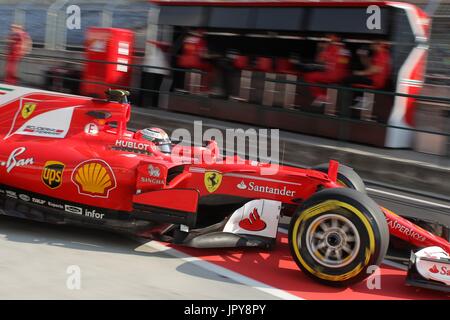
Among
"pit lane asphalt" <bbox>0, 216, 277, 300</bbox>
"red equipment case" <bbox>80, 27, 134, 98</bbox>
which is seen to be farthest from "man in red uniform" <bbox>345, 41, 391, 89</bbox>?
"red equipment case" <bbox>80, 27, 134, 98</bbox>

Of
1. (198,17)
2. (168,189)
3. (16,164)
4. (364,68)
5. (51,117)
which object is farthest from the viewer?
(198,17)

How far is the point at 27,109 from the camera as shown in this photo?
259 inches

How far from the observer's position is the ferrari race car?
4.86 meters

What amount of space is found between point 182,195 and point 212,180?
0.36 m

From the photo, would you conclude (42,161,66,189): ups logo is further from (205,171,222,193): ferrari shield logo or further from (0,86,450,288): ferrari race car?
(205,171,222,193): ferrari shield logo

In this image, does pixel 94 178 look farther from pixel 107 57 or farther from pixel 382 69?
pixel 107 57

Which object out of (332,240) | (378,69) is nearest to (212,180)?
(332,240)

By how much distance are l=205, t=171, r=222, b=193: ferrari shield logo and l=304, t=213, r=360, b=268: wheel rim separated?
1.08 meters

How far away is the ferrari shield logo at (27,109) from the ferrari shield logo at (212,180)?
2.24 meters
